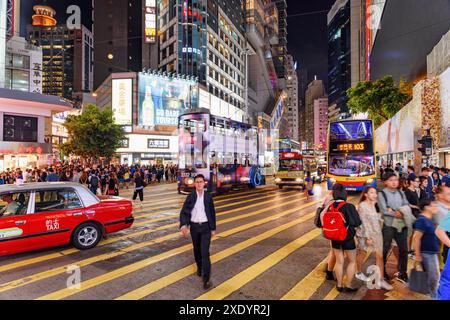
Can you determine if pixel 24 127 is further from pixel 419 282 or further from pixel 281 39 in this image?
pixel 281 39

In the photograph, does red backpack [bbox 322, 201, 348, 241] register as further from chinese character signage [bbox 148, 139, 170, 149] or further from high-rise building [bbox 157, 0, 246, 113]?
high-rise building [bbox 157, 0, 246, 113]

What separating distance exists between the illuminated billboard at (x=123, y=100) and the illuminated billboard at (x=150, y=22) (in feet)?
54.8

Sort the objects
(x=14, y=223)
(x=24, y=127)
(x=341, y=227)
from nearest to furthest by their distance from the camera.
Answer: (x=341, y=227) → (x=14, y=223) → (x=24, y=127)

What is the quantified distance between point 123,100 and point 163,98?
5865 mm

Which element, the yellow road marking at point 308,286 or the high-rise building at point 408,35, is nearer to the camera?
the yellow road marking at point 308,286

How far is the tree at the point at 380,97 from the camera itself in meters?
33.8

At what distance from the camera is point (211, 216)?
16.4 feet

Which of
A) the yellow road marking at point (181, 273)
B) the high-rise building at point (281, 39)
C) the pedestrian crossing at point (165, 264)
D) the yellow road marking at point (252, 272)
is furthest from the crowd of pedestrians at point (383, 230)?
the high-rise building at point (281, 39)

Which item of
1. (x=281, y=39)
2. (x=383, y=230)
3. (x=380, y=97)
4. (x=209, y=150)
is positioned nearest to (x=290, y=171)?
(x=209, y=150)

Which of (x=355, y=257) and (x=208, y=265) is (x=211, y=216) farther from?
(x=355, y=257)

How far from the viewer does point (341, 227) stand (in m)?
4.34

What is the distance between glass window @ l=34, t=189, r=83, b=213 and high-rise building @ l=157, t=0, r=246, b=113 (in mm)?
43950

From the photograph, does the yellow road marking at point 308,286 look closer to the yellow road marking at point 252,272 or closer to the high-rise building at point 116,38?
the yellow road marking at point 252,272
